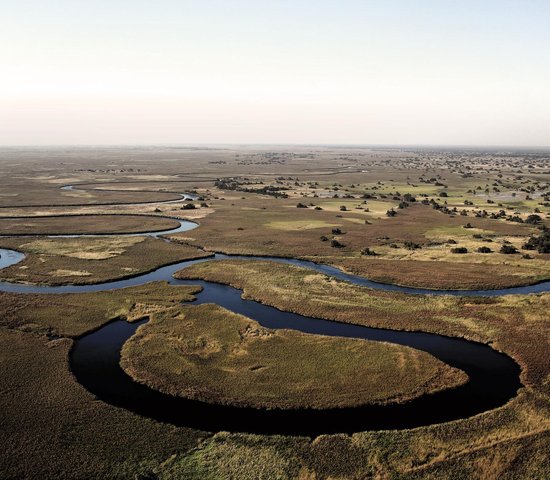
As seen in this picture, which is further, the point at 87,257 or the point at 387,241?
the point at 387,241

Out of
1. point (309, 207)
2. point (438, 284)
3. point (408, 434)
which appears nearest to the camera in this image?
point (408, 434)

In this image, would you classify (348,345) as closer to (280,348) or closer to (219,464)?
(280,348)

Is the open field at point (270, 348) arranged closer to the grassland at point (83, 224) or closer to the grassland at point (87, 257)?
the grassland at point (87, 257)

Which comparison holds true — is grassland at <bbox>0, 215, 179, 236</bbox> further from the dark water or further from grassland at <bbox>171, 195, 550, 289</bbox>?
the dark water

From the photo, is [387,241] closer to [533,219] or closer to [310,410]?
[533,219]

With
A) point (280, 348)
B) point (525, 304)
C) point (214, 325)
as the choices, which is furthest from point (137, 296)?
point (525, 304)

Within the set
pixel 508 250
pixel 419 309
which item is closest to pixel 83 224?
pixel 419 309

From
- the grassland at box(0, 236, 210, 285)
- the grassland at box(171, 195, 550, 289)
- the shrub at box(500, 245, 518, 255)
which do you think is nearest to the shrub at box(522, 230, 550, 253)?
the grassland at box(171, 195, 550, 289)
